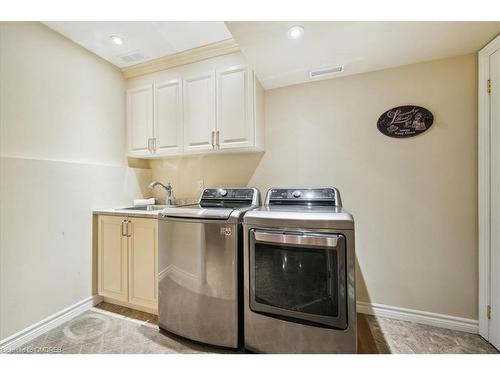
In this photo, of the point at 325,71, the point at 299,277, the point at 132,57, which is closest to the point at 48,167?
the point at 132,57

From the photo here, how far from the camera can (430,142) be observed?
5.76ft

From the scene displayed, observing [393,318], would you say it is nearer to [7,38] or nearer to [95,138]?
[95,138]

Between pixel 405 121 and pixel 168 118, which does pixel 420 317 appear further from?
pixel 168 118

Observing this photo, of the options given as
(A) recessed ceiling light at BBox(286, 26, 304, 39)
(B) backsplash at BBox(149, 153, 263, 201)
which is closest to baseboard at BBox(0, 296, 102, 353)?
(B) backsplash at BBox(149, 153, 263, 201)

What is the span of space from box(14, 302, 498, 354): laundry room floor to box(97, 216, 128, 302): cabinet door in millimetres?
255

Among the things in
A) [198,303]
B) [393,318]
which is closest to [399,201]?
[393,318]

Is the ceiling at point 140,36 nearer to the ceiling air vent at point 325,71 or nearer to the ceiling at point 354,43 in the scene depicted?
the ceiling at point 354,43

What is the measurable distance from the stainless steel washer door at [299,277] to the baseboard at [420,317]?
3.12ft

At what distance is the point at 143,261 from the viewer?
75.9 inches

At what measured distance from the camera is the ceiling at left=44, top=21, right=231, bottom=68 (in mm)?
1833

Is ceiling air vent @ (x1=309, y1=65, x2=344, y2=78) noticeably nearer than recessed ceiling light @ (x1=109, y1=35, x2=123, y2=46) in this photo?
Yes

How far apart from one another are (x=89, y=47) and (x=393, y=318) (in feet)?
12.6

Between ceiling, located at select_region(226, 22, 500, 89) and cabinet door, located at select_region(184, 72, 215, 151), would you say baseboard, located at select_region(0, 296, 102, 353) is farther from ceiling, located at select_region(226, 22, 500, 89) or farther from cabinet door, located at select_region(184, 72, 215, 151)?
ceiling, located at select_region(226, 22, 500, 89)
